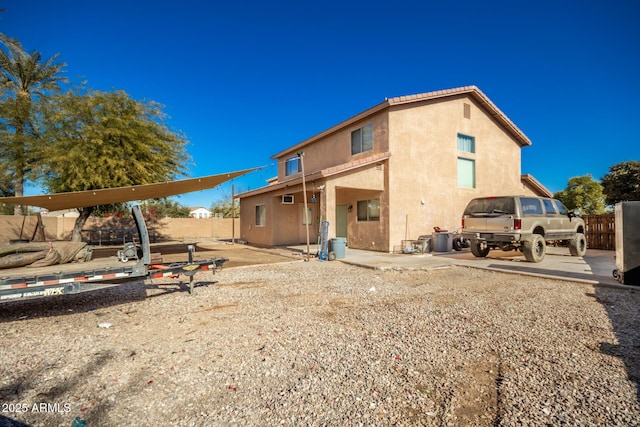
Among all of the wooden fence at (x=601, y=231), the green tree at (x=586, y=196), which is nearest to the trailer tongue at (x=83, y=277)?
the wooden fence at (x=601, y=231)

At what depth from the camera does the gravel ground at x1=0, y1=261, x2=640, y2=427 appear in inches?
97.7

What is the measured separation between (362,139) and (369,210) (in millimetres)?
3501

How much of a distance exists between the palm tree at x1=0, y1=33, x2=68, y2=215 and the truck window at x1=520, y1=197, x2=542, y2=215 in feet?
66.5

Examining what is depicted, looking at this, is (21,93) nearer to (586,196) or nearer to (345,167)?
(345,167)

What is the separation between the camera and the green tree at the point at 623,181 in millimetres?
24423

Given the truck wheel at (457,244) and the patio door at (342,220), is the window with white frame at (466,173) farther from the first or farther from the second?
the patio door at (342,220)

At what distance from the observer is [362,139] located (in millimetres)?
14984

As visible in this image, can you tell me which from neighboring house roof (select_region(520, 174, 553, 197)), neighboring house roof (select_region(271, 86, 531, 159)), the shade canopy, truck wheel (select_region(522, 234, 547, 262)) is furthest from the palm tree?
neighboring house roof (select_region(520, 174, 553, 197))

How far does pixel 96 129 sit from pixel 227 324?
1329 centimetres

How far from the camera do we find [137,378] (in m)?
3.03

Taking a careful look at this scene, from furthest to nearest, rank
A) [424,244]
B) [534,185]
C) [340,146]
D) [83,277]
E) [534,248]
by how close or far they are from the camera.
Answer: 1. [534,185]
2. [340,146]
3. [424,244]
4. [534,248]
5. [83,277]

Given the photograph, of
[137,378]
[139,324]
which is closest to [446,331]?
[137,378]

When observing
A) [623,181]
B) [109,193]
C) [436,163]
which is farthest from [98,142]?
[623,181]

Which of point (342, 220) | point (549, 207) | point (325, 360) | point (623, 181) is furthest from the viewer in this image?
point (623, 181)
